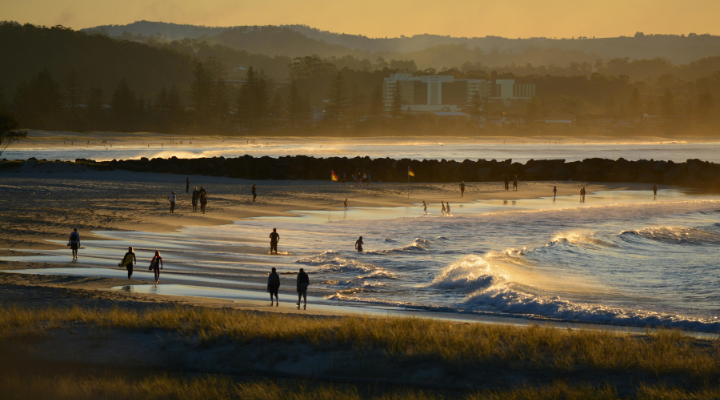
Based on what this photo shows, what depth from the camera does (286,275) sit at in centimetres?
1562

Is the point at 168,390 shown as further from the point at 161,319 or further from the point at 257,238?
the point at 257,238

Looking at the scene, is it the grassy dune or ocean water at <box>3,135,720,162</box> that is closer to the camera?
the grassy dune

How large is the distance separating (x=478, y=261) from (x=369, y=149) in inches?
3696

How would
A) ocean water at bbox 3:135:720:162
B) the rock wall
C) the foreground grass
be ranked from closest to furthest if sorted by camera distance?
1. the foreground grass
2. the rock wall
3. ocean water at bbox 3:135:720:162

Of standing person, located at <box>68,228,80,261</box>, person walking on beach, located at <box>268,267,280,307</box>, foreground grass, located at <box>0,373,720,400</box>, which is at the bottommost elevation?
foreground grass, located at <box>0,373,720,400</box>

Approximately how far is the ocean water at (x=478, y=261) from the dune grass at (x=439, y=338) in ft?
9.03

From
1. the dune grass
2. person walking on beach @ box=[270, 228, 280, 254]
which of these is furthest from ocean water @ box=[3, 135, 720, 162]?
the dune grass

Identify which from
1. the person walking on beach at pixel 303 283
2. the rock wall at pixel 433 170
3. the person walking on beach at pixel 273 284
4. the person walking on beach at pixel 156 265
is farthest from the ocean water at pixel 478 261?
the rock wall at pixel 433 170

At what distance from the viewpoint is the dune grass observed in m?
8.58

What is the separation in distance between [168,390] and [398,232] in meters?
16.2

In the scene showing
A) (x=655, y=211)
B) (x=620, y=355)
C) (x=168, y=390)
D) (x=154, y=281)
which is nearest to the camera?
(x=168, y=390)

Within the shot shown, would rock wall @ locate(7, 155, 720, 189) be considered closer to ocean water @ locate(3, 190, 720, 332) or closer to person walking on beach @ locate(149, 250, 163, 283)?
ocean water @ locate(3, 190, 720, 332)

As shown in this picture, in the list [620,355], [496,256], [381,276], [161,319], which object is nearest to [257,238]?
[381,276]

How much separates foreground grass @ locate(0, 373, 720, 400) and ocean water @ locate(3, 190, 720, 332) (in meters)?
4.76
